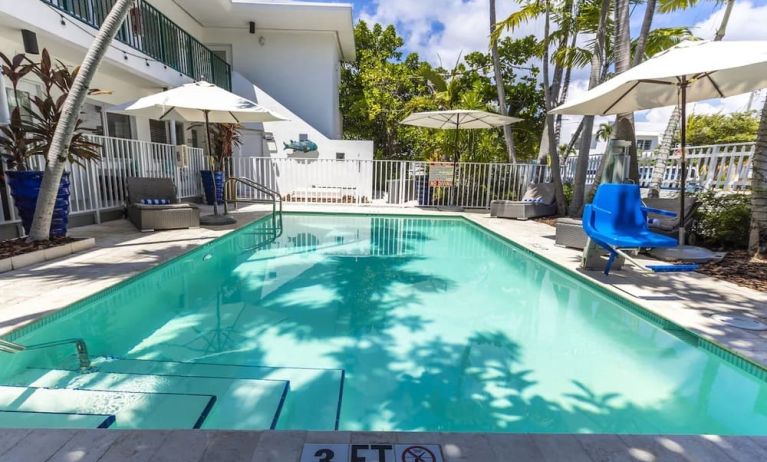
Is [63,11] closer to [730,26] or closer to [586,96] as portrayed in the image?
[586,96]

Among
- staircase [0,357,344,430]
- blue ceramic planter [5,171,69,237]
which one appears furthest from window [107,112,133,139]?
staircase [0,357,344,430]

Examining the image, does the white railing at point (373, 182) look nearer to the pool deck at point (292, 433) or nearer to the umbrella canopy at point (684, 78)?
the pool deck at point (292, 433)

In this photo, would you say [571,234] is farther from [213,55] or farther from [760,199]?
[213,55]

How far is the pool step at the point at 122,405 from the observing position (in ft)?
→ 6.03

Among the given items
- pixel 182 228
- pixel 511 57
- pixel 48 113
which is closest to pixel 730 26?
pixel 511 57

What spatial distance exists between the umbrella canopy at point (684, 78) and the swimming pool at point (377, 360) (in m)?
2.32

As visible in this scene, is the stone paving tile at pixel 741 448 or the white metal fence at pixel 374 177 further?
the white metal fence at pixel 374 177

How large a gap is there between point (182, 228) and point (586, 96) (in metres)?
6.97

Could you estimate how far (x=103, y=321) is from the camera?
3.20m

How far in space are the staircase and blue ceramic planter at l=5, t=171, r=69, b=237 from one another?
11.6 feet

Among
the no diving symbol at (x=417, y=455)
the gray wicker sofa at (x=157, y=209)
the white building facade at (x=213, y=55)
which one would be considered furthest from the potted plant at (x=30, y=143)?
Result: the no diving symbol at (x=417, y=455)

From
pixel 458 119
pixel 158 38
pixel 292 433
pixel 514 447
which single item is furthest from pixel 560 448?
pixel 158 38

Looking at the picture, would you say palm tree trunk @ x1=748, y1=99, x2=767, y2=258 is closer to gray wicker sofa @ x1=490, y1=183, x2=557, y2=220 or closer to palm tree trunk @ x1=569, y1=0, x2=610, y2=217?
palm tree trunk @ x1=569, y1=0, x2=610, y2=217

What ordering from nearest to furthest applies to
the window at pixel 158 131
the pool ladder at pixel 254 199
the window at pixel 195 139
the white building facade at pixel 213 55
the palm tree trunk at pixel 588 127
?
the white building facade at pixel 213 55, the palm tree trunk at pixel 588 127, the pool ladder at pixel 254 199, the window at pixel 158 131, the window at pixel 195 139
